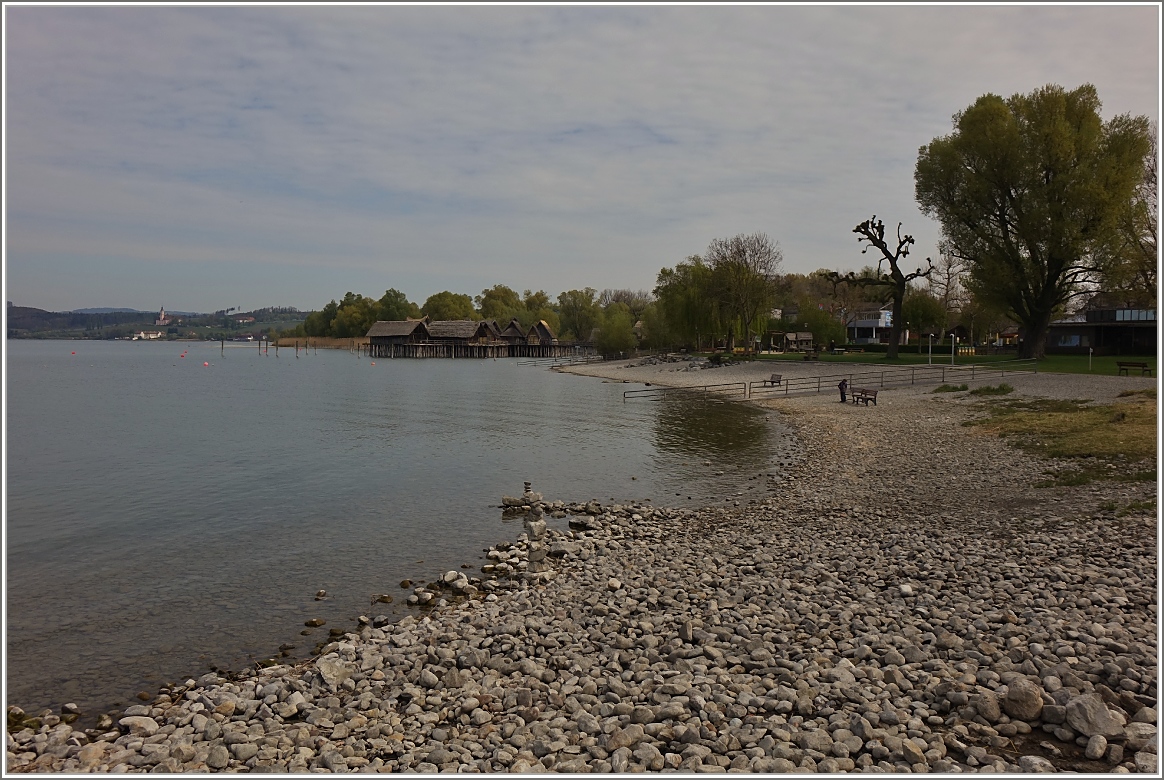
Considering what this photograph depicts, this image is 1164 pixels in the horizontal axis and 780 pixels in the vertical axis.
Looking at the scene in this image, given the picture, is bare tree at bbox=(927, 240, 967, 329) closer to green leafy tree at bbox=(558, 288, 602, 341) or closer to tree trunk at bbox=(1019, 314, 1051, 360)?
tree trunk at bbox=(1019, 314, 1051, 360)

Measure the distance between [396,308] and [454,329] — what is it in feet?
102

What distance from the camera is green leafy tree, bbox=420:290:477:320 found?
558ft

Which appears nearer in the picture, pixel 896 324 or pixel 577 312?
pixel 896 324

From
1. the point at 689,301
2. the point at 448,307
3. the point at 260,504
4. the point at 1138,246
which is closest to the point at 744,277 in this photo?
the point at 689,301

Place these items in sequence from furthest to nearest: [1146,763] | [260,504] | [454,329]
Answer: [454,329]
[260,504]
[1146,763]

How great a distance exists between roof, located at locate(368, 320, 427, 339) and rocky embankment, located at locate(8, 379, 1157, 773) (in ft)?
475

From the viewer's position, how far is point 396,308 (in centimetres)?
17625

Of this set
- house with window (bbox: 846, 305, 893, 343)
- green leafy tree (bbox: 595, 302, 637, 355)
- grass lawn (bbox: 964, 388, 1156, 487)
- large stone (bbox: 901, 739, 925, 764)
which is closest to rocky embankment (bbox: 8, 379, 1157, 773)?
large stone (bbox: 901, 739, 925, 764)

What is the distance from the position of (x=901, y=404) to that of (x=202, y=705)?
1378 inches

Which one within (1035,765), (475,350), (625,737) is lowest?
(625,737)

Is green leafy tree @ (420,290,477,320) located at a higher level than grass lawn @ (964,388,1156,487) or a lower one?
higher

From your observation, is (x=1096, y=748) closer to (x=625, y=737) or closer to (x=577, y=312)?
(x=625, y=737)

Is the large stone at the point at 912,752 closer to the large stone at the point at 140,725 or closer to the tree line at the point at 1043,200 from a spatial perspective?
the large stone at the point at 140,725

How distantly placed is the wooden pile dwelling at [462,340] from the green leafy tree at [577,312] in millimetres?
6127
